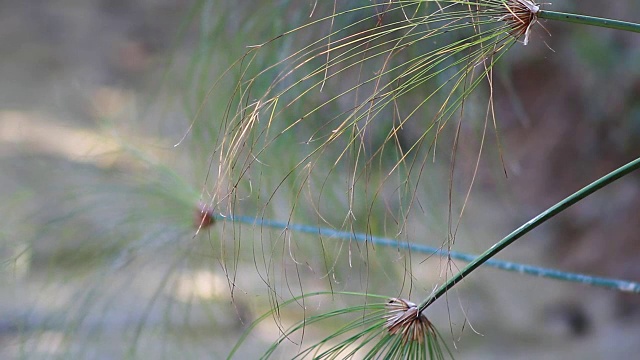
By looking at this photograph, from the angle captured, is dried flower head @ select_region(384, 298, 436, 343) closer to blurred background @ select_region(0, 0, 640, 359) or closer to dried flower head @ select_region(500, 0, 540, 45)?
dried flower head @ select_region(500, 0, 540, 45)

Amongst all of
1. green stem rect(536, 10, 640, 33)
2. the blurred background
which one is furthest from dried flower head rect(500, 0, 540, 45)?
the blurred background

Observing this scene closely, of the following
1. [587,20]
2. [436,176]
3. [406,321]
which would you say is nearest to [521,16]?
[587,20]

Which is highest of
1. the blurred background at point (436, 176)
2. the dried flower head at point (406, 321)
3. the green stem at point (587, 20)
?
the blurred background at point (436, 176)

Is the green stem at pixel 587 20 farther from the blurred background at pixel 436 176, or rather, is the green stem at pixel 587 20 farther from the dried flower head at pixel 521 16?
the blurred background at pixel 436 176

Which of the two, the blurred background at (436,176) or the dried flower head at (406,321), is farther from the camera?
the blurred background at (436,176)

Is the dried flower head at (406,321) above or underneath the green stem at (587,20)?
underneath

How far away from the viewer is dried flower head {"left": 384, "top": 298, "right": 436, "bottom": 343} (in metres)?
0.40

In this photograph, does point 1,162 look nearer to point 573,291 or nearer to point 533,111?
point 533,111

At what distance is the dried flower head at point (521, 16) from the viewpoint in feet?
1.11

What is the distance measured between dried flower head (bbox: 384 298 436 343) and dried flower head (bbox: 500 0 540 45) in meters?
0.15

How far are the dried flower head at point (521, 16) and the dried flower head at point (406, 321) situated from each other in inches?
5.8

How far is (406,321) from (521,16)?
0.54ft

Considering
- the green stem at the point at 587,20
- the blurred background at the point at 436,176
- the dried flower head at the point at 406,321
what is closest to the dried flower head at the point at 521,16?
the green stem at the point at 587,20

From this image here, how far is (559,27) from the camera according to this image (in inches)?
50.8
